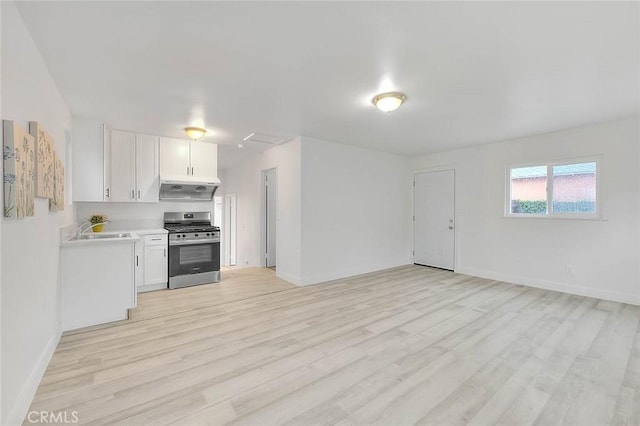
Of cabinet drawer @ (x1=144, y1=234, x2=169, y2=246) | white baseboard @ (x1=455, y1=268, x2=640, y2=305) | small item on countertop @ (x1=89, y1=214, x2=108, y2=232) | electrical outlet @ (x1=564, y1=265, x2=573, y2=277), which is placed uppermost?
small item on countertop @ (x1=89, y1=214, x2=108, y2=232)

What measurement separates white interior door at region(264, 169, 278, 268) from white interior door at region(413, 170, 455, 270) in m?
3.22

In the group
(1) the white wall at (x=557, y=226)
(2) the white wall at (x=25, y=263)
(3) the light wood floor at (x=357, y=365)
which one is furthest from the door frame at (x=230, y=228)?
(1) the white wall at (x=557, y=226)

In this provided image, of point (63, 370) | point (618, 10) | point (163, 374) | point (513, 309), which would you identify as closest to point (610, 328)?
point (513, 309)

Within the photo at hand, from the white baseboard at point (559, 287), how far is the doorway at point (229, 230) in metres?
5.41

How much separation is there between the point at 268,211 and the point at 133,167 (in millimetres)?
2581

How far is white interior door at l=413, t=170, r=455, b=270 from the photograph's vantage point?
225 inches

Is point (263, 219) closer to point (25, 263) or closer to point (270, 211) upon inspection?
point (270, 211)

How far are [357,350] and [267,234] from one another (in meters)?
4.00

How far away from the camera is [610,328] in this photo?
3.02 meters

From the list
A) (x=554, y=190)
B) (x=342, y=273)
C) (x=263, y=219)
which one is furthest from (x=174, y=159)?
(x=554, y=190)

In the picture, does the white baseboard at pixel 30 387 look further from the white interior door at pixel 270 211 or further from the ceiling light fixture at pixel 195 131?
the white interior door at pixel 270 211

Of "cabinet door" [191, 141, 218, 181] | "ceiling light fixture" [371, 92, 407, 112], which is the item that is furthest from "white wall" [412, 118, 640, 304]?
"cabinet door" [191, 141, 218, 181]

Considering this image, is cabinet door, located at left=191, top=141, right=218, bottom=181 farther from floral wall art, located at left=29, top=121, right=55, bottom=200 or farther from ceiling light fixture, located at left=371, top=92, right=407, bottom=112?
ceiling light fixture, located at left=371, top=92, right=407, bottom=112

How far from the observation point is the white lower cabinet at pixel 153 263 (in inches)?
171
